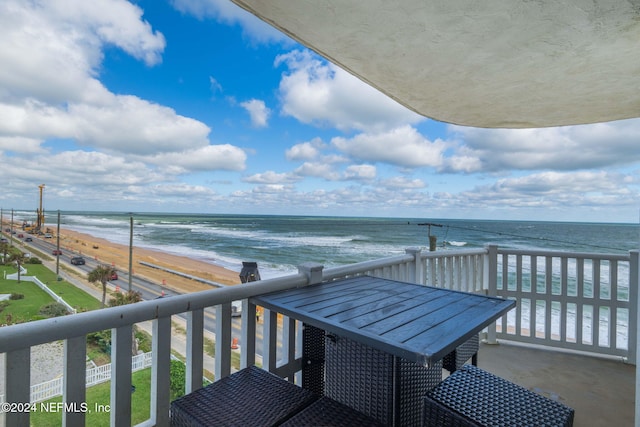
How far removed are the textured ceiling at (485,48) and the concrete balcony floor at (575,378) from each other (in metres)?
2.25

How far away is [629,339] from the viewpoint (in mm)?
2869

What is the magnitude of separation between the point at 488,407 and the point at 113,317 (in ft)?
4.85

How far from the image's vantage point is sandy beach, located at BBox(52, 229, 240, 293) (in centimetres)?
1524

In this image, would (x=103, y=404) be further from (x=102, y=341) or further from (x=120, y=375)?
(x=120, y=375)

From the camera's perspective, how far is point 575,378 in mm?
2602

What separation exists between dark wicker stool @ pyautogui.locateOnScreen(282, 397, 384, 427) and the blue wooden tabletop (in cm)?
25

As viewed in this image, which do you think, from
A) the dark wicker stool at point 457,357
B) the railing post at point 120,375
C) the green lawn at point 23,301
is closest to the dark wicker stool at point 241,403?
the railing post at point 120,375

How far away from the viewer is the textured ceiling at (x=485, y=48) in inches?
53.2

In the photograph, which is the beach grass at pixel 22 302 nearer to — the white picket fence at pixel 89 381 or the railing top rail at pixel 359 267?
the white picket fence at pixel 89 381

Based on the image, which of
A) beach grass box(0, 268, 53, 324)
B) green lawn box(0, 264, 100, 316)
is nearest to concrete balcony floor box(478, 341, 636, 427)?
beach grass box(0, 268, 53, 324)

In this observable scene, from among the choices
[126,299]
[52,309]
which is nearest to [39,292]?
[52,309]

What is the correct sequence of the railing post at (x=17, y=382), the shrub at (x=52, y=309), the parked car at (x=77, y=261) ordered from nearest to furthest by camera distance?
the railing post at (x=17, y=382)
the shrub at (x=52, y=309)
the parked car at (x=77, y=261)

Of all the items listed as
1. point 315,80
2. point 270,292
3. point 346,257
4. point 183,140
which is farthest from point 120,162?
point 270,292

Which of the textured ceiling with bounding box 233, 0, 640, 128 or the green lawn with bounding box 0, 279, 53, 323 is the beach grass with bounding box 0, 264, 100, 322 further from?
the textured ceiling with bounding box 233, 0, 640, 128
